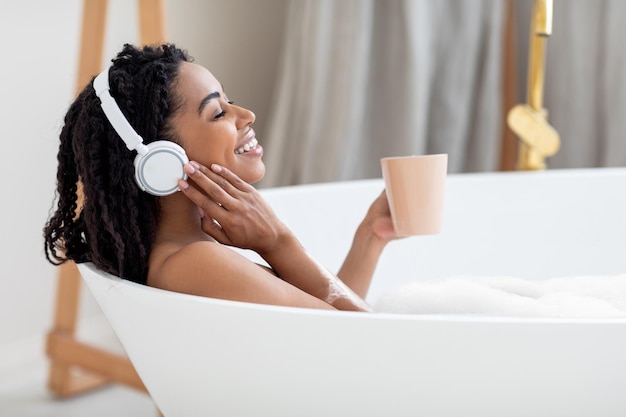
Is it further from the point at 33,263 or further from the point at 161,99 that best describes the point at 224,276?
the point at 33,263

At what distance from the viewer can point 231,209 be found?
3.79ft

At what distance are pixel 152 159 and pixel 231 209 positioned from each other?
0.39ft

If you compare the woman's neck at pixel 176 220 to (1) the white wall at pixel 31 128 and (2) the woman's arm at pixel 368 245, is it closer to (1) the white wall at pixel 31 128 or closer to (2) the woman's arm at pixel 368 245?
(2) the woman's arm at pixel 368 245

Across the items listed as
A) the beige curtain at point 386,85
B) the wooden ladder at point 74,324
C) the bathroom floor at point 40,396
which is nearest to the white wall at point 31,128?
the bathroom floor at point 40,396

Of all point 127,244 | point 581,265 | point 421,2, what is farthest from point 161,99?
point 421,2

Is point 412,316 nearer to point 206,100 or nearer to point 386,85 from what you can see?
point 206,100

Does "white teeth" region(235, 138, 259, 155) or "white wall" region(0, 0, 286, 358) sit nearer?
"white teeth" region(235, 138, 259, 155)

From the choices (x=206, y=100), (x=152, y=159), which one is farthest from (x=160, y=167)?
(x=206, y=100)

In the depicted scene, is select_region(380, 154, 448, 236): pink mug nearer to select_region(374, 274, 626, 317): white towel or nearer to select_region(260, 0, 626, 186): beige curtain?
select_region(374, 274, 626, 317): white towel

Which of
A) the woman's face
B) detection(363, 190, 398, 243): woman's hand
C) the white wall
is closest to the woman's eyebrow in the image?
the woman's face

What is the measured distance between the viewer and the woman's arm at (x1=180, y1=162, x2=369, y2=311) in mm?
1145

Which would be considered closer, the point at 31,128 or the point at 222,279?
the point at 222,279

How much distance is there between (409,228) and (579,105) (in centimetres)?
138

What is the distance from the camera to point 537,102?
2049mm
